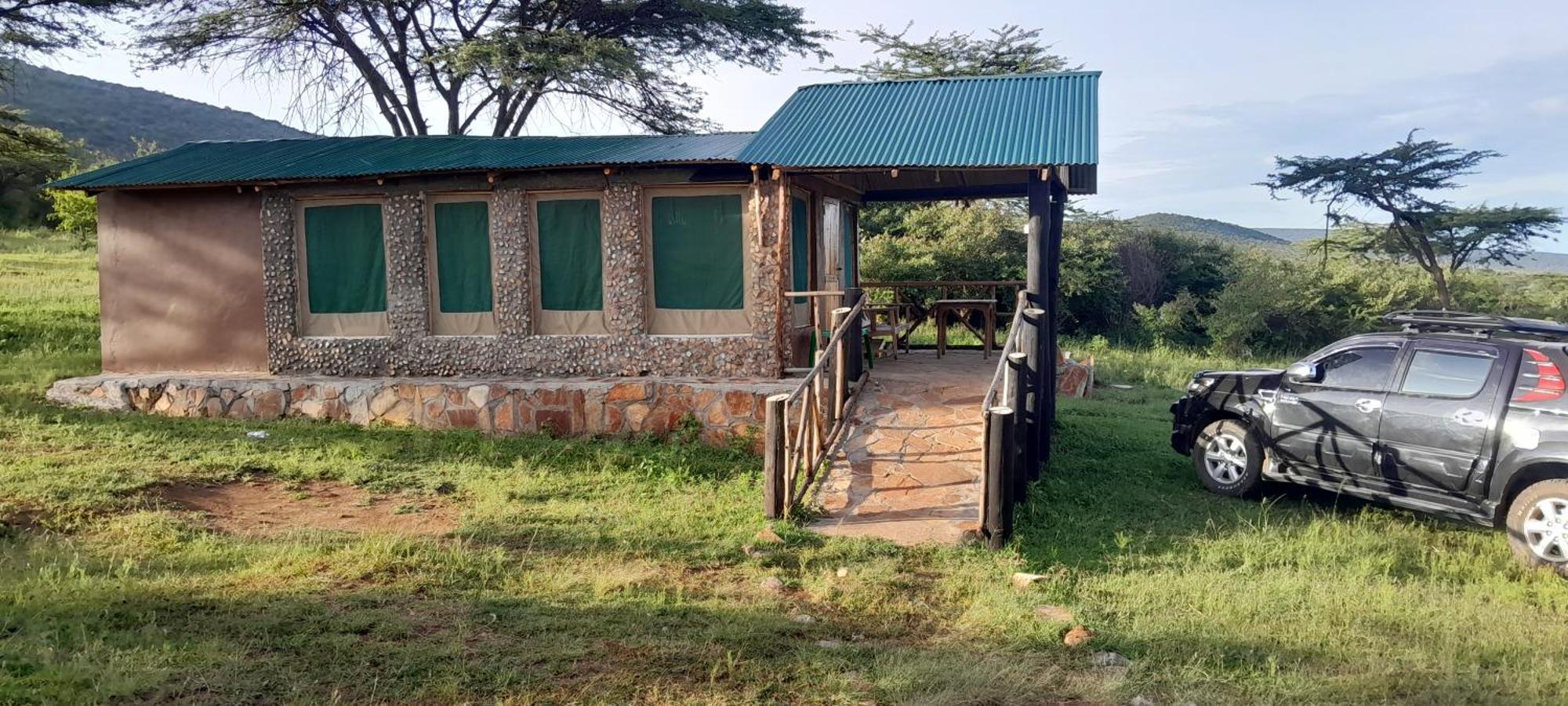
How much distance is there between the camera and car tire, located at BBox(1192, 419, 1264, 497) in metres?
8.41

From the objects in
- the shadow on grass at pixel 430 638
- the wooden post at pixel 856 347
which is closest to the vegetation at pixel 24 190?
the wooden post at pixel 856 347

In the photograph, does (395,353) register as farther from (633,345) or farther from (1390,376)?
(1390,376)

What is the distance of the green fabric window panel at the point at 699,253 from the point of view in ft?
36.0

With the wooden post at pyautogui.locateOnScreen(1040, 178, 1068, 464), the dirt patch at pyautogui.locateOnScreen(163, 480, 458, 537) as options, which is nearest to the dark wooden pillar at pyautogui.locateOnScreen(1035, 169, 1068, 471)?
the wooden post at pyautogui.locateOnScreen(1040, 178, 1068, 464)

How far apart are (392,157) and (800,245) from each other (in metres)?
4.96

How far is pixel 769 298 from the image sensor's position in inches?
415

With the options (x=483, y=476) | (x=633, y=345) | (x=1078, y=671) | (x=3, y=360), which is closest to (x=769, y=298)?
(x=633, y=345)

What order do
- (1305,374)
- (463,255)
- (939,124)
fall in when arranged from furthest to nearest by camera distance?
(463,255) → (939,124) → (1305,374)

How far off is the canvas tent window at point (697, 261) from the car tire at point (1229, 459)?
4.77m

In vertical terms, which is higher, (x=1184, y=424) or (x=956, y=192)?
(x=956, y=192)

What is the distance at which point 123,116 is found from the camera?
67250 mm

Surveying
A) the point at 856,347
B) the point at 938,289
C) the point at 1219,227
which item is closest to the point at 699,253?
the point at 856,347

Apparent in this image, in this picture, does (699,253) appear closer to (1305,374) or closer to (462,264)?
(462,264)

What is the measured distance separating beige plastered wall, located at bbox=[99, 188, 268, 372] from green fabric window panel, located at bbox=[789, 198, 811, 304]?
636 cm
